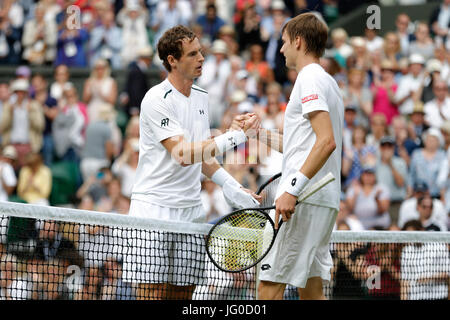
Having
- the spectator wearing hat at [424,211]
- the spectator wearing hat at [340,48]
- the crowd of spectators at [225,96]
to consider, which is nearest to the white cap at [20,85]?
the crowd of spectators at [225,96]

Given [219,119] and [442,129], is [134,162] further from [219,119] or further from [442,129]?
[442,129]

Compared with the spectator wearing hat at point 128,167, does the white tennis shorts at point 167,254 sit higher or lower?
lower

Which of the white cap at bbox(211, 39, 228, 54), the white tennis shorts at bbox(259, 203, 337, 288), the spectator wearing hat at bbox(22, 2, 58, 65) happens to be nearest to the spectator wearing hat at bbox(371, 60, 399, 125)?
A: the white cap at bbox(211, 39, 228, 54)

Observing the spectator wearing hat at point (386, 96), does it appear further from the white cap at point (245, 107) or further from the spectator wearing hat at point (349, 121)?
the white cap at point (245, 107)

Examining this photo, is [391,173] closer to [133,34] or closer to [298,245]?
[133,34]

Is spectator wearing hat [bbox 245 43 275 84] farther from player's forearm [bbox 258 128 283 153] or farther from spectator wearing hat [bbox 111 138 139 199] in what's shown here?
player's forearm [bbox 258 128 283 153]

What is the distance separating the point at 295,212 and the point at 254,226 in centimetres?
32

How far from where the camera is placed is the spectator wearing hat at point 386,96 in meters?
11.7

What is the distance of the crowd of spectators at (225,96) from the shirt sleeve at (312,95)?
462 centimetres

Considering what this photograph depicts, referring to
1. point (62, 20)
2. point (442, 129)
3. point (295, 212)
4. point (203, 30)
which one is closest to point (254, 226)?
point (295, 212)

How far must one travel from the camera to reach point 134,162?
11422 mm

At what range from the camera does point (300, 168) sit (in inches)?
193

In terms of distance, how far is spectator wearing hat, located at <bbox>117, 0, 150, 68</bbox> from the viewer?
46.1ft
